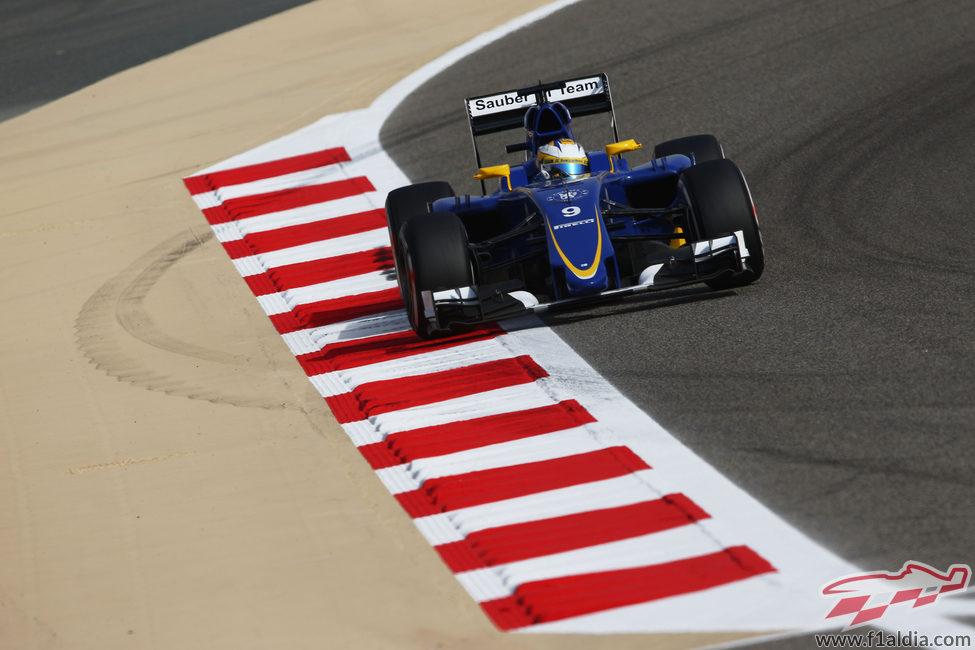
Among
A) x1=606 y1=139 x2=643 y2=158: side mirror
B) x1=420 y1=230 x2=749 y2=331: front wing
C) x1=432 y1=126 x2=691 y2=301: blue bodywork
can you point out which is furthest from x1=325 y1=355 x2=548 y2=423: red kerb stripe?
x1=606 y1=139 x2=643 y2=158: side mirror

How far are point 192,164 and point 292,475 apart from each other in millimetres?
7048

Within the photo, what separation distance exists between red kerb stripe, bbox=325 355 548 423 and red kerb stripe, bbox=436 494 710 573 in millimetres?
1706

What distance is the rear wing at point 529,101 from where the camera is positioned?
377 inches

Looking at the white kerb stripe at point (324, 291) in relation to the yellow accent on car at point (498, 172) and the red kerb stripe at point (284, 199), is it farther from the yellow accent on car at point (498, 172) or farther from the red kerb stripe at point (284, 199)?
the red kerb stripe at point (284, 199)

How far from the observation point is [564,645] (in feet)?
16.3

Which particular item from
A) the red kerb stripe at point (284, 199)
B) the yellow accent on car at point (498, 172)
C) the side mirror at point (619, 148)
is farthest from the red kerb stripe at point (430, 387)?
the red kerb stripe at point (284, 199)

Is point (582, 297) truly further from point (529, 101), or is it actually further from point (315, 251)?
point (315, 251)

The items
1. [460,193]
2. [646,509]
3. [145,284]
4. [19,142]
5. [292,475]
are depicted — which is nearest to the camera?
[646,509]

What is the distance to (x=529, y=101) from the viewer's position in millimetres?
9641

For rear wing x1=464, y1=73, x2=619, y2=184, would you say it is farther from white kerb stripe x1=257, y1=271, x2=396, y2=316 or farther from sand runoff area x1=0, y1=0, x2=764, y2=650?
sand runoff area x1=0, y1=0, x2=764, y2=650

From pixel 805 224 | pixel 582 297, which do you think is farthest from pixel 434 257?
pixel 805 224

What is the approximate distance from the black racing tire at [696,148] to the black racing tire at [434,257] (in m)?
2.07

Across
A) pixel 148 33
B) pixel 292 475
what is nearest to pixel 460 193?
pixel 292 475

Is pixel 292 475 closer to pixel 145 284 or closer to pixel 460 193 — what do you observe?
pixel 145 284
